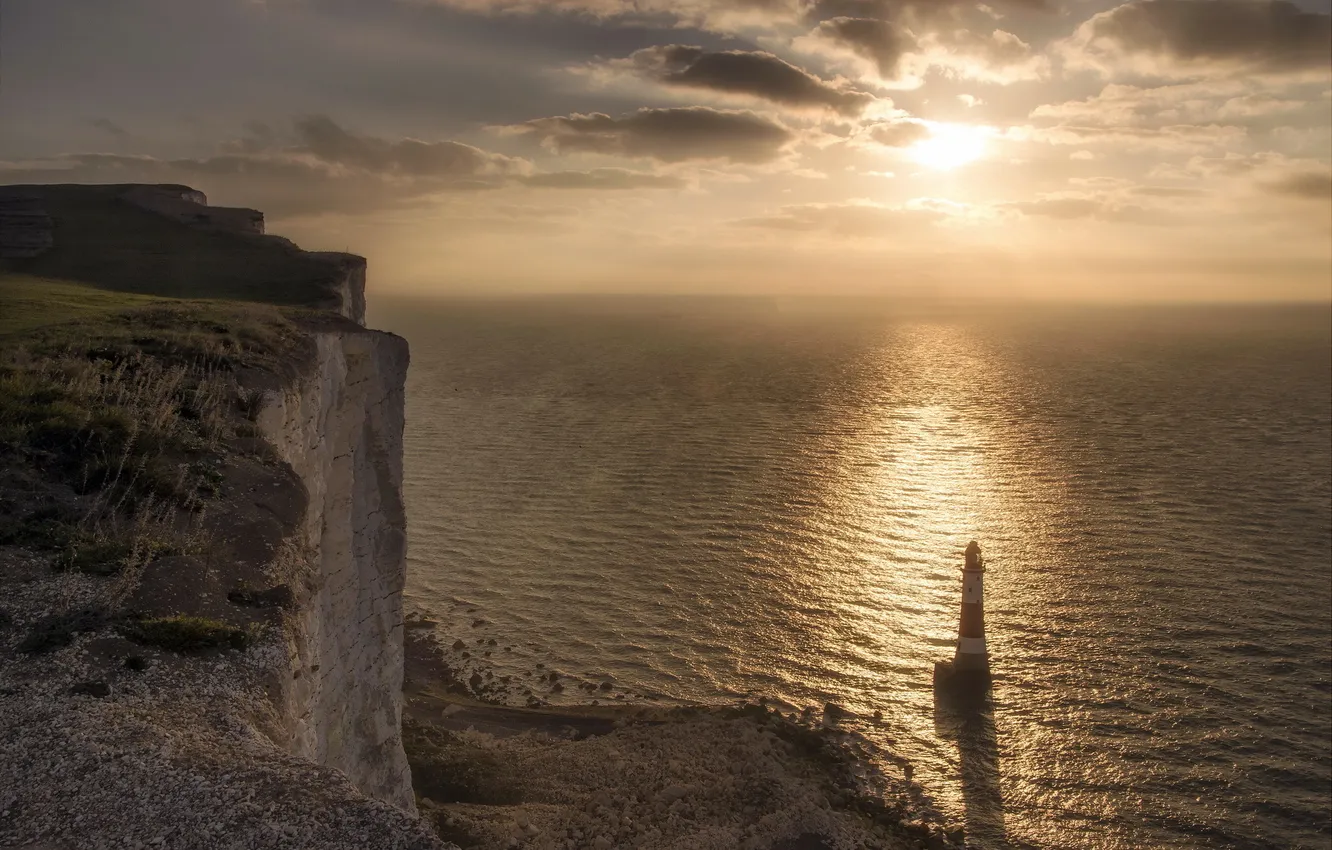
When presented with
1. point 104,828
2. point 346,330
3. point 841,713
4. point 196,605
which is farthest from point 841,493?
point 104,828

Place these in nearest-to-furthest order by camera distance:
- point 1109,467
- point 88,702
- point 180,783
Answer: point 180,783 → point 88,702 → point 1109,467

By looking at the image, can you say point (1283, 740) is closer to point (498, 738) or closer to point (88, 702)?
point (498, 738)

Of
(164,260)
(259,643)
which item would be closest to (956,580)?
(259,643)

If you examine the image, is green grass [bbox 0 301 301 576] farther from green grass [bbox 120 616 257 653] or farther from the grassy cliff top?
the grassy cliff top

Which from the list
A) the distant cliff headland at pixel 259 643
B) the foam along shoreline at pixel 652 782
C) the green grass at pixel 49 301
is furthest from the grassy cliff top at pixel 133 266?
the foam along shoreline at pixel 652 782

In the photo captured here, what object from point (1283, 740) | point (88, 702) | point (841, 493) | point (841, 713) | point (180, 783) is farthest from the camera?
point (841, 493)

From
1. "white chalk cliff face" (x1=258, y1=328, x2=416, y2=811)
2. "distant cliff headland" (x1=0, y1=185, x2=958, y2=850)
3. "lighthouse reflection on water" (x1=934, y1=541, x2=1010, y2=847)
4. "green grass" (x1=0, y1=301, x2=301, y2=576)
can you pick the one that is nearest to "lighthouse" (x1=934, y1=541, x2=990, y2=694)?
"lighthouse reflection on water" (x1=934, y1=541, x2=1010, y2=847)
